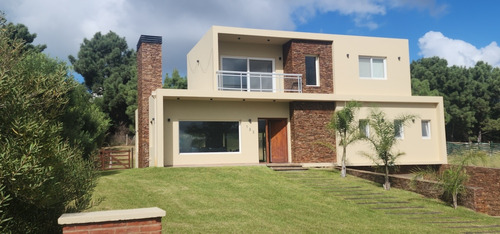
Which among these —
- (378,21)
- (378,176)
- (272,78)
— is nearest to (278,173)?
Answer: (378,176)

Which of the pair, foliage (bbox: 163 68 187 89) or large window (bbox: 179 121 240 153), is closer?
large window (bbox: 179 121 240 153)

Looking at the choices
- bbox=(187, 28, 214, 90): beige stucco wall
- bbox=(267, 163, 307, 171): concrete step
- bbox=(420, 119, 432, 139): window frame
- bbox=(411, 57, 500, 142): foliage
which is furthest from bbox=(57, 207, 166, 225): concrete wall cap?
bbox=(411, 57, 500, 142): foliage

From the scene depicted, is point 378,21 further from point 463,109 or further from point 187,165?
point 463,109

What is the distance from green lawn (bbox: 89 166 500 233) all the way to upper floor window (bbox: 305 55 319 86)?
5.86m

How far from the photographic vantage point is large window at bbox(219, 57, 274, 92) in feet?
64.3

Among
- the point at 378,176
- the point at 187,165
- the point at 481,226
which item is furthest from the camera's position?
the point at 187,165

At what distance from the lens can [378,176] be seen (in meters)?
15.9

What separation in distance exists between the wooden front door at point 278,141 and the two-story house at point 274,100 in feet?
0.16

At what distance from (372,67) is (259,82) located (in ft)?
19.9

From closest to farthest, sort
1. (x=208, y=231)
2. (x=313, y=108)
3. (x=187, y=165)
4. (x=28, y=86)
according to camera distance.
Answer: (x=28, y=86)
(x=208, y=231)
(x=187, y=165)
(x=313, y=108)

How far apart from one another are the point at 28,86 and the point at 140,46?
46.7 feet

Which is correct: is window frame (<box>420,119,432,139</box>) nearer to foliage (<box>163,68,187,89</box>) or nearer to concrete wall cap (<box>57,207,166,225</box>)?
concrete wall cap (<box>57,207,166,225</box>)

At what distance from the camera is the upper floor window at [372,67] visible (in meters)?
A: 21.4

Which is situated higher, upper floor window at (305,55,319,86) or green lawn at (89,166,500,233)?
upper floor window at (305,55,319,86)
